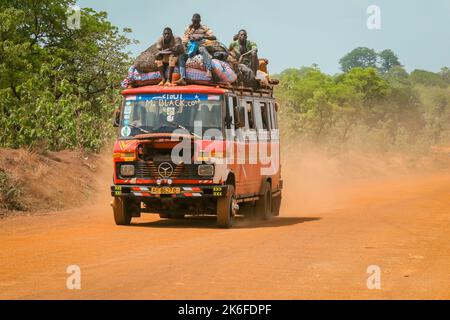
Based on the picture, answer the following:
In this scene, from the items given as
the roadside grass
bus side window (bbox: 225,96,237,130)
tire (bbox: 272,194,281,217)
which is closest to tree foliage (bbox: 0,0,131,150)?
the roadside grass

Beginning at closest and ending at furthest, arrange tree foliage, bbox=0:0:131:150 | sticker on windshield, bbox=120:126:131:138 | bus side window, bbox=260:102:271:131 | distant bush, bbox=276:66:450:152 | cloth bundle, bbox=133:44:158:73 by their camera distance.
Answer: sticker on windshield, bbox=120:126:131:138, cloth bundle, bbox=133:44:158:73, bus side window, bbox=260:102:271:131, tree foliage, bbox=0:0:131:150, distant bush, bbox=276:66:450:152

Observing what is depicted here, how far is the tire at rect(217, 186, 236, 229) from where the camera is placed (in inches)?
661

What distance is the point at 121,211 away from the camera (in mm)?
17328

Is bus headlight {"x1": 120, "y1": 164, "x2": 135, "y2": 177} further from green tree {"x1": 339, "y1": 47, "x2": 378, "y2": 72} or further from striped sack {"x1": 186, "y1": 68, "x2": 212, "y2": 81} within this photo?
green tree {"x1": 339, "y1": 47, "x2": 378, "y2": 72}

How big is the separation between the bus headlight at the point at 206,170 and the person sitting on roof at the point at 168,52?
6.16 feet

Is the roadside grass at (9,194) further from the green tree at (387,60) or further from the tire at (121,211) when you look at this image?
the green tree at (387,60)

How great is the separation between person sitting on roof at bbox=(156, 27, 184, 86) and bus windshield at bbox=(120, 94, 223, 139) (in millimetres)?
505

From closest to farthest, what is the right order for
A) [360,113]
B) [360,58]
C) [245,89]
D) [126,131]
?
1. [126,131]
2. [245,89]
3. [360,113]
4. [360,58]

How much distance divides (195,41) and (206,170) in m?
2.91

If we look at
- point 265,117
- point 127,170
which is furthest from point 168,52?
point 265,117

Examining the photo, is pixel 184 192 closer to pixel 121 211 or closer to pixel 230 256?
pixel 121 211

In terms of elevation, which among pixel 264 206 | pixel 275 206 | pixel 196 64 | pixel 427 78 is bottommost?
pixel 275 206
